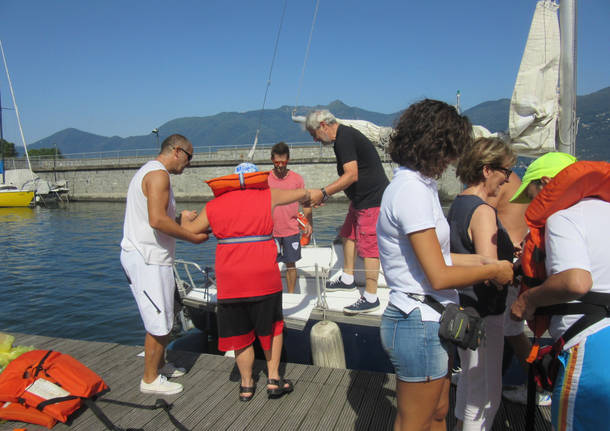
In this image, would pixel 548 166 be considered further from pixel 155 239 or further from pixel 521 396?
pixel 155 239

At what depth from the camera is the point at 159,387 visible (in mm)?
3502

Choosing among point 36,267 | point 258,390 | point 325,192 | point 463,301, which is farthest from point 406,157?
point 36,267

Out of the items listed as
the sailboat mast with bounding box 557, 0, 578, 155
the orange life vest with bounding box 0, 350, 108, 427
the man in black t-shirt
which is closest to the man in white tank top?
the orange life vest with bounding box 0, 350, 108, 427

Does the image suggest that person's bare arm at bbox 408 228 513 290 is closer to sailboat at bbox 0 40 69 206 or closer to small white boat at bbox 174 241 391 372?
small white boat at bbox 174 241 391 372

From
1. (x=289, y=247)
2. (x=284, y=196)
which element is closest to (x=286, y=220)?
(x=289, y=247)

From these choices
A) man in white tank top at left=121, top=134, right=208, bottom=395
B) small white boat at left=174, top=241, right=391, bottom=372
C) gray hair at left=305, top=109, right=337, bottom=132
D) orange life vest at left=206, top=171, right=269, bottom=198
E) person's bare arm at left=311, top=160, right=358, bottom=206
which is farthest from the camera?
small white boat at left=174, top=241, right=391, bottom=372

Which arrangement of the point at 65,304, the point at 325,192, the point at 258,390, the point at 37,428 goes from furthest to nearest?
the point at 65,304 < the point at 325,192 < the point at 258,390 < the point at 37,428

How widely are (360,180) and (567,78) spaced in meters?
3.83

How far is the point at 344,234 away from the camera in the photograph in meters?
5.02

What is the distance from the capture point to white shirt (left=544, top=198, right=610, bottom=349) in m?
1.64

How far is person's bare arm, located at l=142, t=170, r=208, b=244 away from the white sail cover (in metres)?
5.46

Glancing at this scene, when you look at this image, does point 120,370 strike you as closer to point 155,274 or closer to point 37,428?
point 37,428

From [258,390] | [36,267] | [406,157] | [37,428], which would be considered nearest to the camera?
[406,157]

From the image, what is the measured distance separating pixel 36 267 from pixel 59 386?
40.3ft
